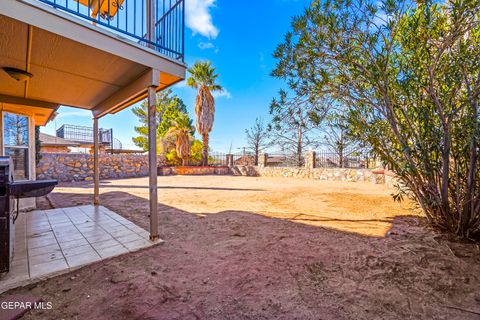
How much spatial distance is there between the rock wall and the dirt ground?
718 centimetres

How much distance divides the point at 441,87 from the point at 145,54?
381 centimetres

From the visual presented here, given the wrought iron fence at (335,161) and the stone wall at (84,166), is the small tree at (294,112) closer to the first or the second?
the wrought iron fence at (335,161)

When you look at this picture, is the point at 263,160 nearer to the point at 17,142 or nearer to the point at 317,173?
the point at 317,173

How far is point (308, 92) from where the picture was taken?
3346 mm

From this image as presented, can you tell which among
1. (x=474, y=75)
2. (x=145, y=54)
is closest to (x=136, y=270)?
(x=145, y=54)

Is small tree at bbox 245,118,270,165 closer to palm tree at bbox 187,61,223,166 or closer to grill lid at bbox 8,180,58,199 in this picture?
palm tree at bbox 187,61,223,166

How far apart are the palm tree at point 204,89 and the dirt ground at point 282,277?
40.8 ft

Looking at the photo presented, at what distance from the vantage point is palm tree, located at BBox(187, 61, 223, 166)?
15312 millimetres

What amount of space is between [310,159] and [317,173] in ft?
3.22

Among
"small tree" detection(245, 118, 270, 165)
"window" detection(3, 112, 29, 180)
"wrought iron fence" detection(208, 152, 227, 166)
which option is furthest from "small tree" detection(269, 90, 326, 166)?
"wrought iron fence" detection(208, 152, 227, 166)

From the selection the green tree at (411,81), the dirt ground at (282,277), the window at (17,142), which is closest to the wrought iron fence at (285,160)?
the dirt ground at (282,277)

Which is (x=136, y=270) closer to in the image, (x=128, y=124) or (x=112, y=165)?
(x=112, y=165)

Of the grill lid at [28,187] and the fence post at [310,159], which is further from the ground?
the fence post at [310,159]

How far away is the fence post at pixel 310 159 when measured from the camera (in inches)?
498
